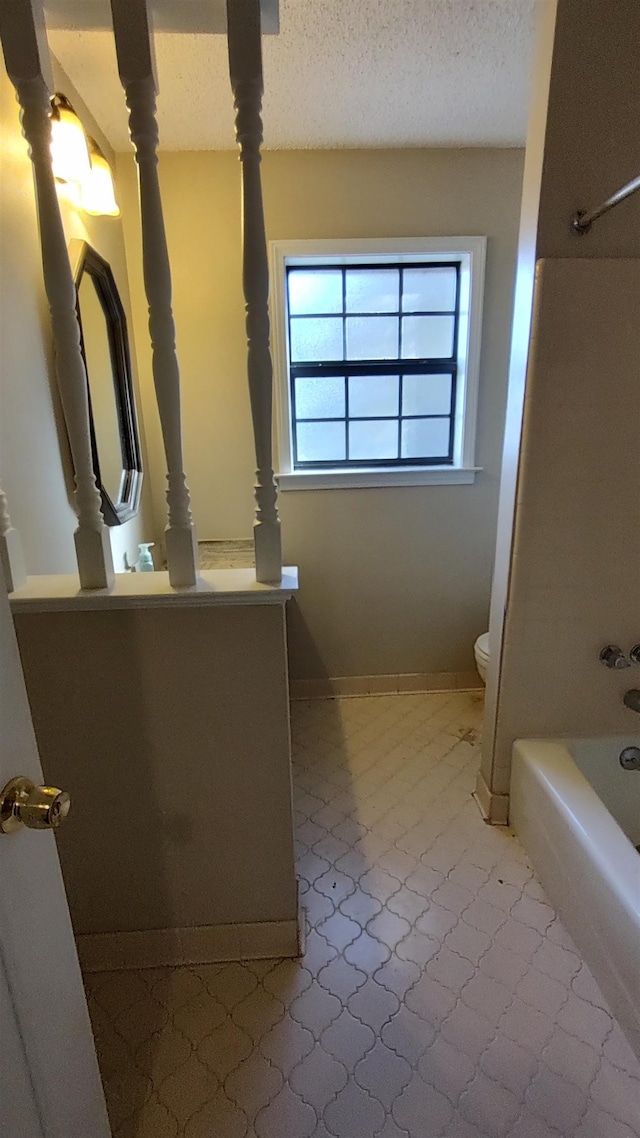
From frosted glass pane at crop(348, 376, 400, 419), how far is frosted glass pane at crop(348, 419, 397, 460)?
1.8 inches

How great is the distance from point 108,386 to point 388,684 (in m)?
1.72

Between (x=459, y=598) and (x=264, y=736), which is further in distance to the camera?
(x=459, y=598)

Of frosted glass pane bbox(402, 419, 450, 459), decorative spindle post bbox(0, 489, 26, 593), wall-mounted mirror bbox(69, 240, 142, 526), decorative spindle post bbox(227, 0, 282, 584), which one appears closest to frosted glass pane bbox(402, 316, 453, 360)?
frosted glass pane bbox(402, 419, 450, 459)

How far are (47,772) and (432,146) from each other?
7.91ft

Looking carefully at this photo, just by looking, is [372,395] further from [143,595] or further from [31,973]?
[31,973]

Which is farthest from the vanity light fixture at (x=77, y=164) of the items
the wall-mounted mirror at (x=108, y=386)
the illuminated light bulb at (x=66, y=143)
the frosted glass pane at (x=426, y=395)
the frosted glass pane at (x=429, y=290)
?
the frosted glass pane at (x=426, y=395)

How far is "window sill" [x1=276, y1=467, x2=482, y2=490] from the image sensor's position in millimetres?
2441

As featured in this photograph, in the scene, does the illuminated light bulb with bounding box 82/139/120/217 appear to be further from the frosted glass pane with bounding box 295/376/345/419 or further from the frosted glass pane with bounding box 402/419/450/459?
the frosted glass pane with bounding box 402/419/450/459

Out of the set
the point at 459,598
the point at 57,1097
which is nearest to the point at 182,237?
the point at 459,598

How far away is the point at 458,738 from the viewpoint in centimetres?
238

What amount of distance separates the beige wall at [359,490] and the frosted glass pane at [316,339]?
0.80ft

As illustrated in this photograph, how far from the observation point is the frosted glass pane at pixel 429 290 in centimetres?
239

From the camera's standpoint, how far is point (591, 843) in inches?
55.2

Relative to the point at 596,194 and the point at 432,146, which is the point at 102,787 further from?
the point at 432,146
